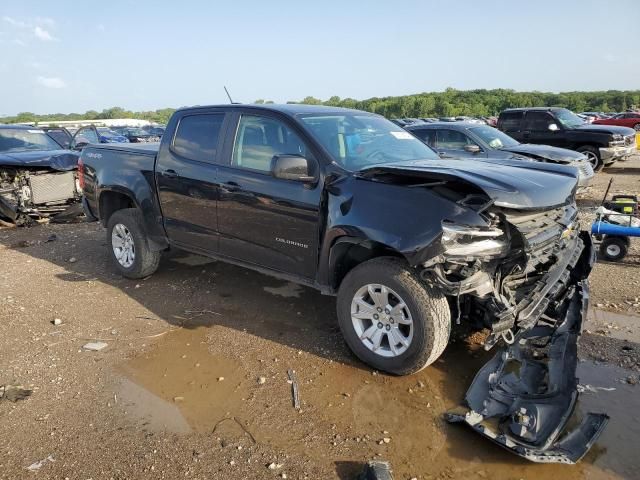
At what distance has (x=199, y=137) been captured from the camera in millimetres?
4891

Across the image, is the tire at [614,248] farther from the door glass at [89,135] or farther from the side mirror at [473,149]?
the door glass at [89,135]

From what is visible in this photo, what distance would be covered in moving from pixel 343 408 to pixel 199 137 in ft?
9.86

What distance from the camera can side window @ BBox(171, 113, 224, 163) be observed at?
15.5 ft

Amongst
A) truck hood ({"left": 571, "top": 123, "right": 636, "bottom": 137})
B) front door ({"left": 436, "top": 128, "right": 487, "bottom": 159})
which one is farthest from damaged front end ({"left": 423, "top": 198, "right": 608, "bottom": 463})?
truck hood ({"left": 571, "top": 123, "right": 636, "bottom": 137})

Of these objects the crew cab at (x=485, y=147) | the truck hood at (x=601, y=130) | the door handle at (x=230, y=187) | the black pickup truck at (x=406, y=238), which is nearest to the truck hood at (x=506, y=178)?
the black pickup truck at (x=406, y=238)

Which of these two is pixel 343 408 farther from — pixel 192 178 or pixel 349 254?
pixel 192 178

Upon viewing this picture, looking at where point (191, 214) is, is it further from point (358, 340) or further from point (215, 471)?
point (215, 471)

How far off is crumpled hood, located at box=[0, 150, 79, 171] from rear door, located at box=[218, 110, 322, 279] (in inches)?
212

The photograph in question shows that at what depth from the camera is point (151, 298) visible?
17.2ft

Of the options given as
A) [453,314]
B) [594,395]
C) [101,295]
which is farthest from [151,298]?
[594,395]

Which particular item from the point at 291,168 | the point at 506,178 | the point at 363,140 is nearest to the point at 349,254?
the point at 291,168

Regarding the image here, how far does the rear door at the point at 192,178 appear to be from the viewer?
15.4 feet

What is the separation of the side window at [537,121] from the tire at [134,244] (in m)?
11.8

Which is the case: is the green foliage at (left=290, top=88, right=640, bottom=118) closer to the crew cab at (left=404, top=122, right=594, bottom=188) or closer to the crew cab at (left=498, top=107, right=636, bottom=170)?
the crew cab at (left=498, top=107, right=636, bottom=170)
